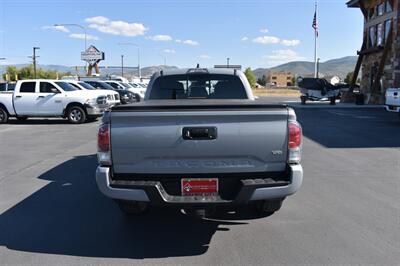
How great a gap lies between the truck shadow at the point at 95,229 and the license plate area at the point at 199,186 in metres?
0.68

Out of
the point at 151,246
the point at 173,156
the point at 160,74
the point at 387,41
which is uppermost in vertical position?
the point at 387,41

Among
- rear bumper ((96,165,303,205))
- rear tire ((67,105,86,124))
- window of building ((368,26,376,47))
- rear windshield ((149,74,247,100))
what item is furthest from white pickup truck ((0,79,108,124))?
window of building ((368,26,376,47))

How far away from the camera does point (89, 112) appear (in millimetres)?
16891

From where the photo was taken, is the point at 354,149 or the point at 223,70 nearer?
the point at 223,70

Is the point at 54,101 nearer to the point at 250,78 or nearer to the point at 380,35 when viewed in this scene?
the point at 380,35

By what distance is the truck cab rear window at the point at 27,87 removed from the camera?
17.2 metres

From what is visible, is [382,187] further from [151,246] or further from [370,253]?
[151,246]

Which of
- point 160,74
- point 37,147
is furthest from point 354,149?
point 37,147

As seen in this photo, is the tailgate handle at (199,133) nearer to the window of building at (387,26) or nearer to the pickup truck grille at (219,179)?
the pickup truck grille at (219,179)

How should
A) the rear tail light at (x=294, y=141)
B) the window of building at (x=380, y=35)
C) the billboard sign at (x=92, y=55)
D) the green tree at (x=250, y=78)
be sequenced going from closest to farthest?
the rear tail light at (x=294, y=141)
the window of building at (x=380, y=35)
the billboard sign at (x=92, y=55)
the green tree at (x=250, y=78)

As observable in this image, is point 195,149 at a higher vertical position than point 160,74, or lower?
lower

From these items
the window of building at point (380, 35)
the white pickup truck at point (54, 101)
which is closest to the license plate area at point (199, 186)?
the white pickup truck at point (54, 101)

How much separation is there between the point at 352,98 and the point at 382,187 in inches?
1133

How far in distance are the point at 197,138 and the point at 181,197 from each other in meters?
0.61
